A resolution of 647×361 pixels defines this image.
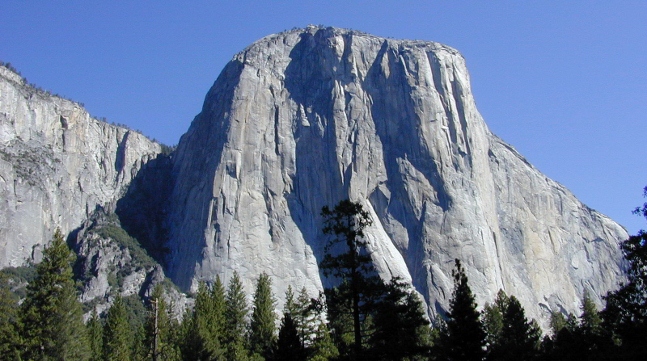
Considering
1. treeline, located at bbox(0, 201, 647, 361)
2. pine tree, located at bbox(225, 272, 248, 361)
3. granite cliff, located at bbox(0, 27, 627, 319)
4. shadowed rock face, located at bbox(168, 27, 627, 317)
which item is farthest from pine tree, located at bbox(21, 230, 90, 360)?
shadowed rock face, located at bbox(168, 27, 627, 317)

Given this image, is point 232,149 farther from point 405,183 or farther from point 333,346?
point 333,346

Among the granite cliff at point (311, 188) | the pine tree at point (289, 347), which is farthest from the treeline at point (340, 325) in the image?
the granite cliff at point (311, 188)

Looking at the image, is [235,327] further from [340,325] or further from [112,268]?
[112,268]

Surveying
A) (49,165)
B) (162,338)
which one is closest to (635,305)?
(162,338)

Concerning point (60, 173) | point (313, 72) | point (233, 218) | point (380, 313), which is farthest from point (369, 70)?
point (380, 313)

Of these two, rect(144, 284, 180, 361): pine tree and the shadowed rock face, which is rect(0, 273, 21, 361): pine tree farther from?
the shadowed rock face
